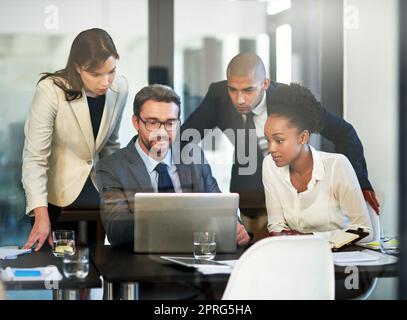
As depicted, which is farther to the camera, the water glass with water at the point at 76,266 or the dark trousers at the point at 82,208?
the dark trousers at the point at 82,208

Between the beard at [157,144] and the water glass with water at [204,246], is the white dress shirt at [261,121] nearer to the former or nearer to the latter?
the beard at [157,144]

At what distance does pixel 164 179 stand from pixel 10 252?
0.72m

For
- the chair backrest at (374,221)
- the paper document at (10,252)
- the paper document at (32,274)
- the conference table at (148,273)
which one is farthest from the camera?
the chair backrest at (374,221)

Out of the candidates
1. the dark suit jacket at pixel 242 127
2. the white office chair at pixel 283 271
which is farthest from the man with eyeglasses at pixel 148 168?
the white office chair at pixel 283 271

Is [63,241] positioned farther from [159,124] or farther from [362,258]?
[362,258]

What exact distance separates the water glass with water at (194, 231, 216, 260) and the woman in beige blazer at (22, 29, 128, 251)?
0.47 metres

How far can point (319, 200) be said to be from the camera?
3.99 meters

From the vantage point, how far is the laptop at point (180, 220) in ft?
12.2

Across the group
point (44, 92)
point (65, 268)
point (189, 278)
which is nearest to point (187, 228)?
point (189, 278)

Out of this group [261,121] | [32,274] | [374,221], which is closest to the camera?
[32,274]

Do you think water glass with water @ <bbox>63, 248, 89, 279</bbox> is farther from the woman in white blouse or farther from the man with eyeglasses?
the woman in white blouse

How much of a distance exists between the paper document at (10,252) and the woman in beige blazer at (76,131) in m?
0.05

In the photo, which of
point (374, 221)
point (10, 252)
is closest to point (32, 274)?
point (10, 252)

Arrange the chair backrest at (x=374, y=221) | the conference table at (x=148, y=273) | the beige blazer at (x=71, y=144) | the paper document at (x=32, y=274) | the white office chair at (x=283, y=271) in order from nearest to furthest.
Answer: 1. the white office chair at (x=283, y=271)
2. the paper document at (x=32, y=274)
3. the conference table at (x=148, y=273)
4. the beige blazer at (x=71, y=144)
5. the chair backrest at (x=374, y=221)
